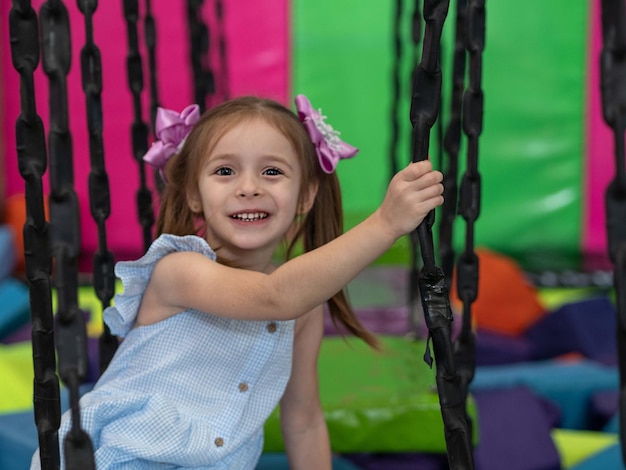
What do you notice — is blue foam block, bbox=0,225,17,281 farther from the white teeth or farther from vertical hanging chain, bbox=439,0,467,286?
the white teeth

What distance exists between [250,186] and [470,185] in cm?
27

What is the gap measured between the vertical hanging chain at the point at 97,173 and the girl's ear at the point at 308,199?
0.88ft

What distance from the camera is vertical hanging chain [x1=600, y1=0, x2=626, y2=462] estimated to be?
24.8 inches

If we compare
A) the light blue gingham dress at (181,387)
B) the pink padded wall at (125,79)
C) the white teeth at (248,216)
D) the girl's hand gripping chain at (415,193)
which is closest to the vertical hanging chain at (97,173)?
the light blue gingham dress at (181,387)

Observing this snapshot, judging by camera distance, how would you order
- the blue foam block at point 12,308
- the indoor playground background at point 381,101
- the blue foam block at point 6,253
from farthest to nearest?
the indoor playground background at point 381,101 < the blue foam block at point 6,253 < the blue foam block at point 12,308

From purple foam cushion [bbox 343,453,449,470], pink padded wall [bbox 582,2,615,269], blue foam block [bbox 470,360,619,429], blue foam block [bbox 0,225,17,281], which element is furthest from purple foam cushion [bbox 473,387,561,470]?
pink padded wall [bbox 582,2,615,269]

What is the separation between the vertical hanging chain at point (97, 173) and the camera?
1133mm

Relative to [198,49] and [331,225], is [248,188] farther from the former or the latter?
[198,49]

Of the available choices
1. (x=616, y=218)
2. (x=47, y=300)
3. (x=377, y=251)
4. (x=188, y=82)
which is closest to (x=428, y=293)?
(x=377, y=251)

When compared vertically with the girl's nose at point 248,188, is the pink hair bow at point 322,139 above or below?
above

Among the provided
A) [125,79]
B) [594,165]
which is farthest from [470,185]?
[594,165]

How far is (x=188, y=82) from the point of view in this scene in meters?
4.12

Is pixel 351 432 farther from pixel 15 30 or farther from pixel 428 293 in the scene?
pixel 15 30

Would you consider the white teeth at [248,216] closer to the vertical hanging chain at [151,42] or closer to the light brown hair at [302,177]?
the light brown hair at [302,177]
